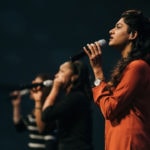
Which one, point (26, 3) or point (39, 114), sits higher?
point (26, 3)

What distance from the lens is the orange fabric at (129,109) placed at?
7.18 ft

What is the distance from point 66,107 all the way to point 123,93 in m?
1.08

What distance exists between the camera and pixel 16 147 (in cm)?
619

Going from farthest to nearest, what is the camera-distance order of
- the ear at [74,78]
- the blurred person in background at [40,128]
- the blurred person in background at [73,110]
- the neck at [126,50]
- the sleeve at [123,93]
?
1. the blurred person in background at [40,128]
2. the ear at [74,78]
3. the blurred person in background at [73,110]
4. the neck at [126,50]
5. the sleeve at [123,93]

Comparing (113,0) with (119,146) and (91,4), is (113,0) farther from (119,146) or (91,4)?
(119,146)

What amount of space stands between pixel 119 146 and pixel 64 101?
1.10m

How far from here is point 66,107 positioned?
10.6 feet

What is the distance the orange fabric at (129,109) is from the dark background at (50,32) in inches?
163

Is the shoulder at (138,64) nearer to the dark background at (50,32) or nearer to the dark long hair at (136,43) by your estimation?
the dark long hair at (136,43)

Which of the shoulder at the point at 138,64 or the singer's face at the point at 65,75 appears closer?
the shoulder at the point at 138,64

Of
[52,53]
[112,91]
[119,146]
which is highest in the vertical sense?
[52,53]

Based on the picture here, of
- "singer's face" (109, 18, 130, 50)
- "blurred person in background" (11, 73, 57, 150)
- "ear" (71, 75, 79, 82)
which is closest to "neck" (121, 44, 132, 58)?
"singer's face" (109, 18, 130, 50)

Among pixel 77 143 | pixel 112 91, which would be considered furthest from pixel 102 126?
pixel 112 91

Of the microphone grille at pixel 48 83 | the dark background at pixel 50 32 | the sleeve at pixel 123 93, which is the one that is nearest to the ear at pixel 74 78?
the microphone grille at pixel 48 83
